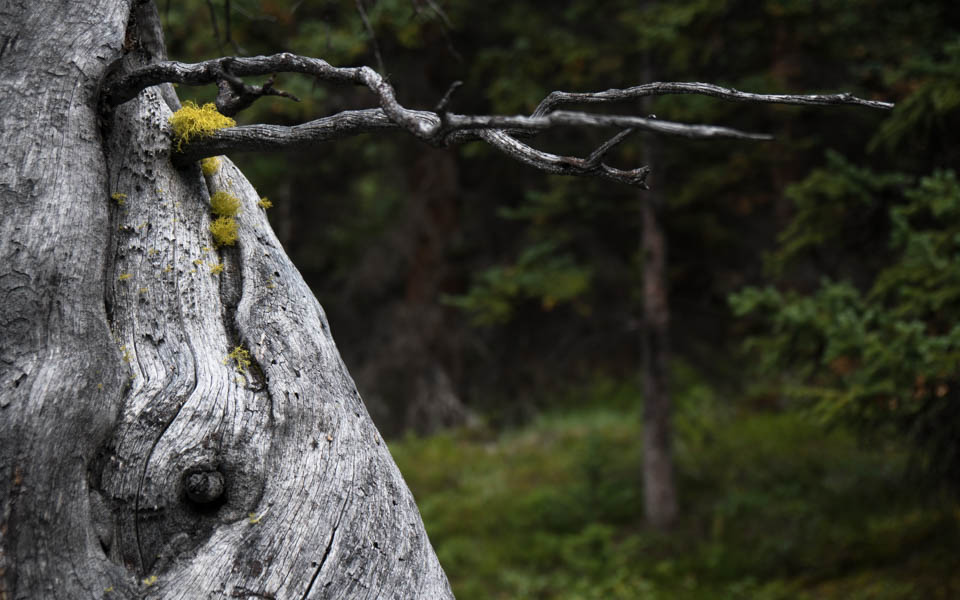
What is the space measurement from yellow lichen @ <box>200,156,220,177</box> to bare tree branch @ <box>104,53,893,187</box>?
0.22m

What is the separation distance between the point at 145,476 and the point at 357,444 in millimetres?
687

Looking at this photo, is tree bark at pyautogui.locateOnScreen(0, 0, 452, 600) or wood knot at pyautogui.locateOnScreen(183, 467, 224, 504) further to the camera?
wood knot at pyautogui.locateOnScreen(183, 467, 224, 504)

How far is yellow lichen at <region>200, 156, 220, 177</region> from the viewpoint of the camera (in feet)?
8.94

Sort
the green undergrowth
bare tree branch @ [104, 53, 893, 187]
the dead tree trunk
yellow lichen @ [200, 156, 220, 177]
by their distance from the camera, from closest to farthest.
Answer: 1. bare tree branch @ [104, 53, 893, 187]
2. the dead tree trunk
3. yellow lichen @ [200, 156, 220, 177]
4. the green undergrowth

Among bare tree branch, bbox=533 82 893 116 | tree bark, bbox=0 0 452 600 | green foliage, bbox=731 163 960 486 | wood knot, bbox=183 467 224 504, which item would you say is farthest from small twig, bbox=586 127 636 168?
green foliage, bbox=731 163 960 486

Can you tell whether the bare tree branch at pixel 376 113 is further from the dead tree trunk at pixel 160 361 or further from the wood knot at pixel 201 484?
the wood knot at pixel 201 484

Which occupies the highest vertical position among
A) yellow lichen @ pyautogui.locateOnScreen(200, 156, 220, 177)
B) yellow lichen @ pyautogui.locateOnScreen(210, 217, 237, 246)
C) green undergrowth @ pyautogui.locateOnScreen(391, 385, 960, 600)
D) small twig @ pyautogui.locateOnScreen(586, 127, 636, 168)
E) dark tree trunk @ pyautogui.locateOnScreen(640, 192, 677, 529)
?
yellow lichen @ pyautogui.locateOnScreen(200, 156, 220, 177)

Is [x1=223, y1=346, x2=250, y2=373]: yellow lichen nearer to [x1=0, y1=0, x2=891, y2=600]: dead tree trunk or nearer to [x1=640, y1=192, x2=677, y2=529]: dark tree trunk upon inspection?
[x1=0, y1=0, x2=891, y2=600]: dead tree trunk

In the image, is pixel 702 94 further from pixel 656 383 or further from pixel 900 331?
pixel 656 383

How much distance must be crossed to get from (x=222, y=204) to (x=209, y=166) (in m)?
0.19

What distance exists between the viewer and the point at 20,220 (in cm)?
215

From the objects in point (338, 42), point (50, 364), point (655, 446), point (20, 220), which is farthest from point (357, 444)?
point (655, 446)

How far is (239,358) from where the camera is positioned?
2.43 meters

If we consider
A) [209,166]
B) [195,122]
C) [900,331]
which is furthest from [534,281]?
[195,122]
